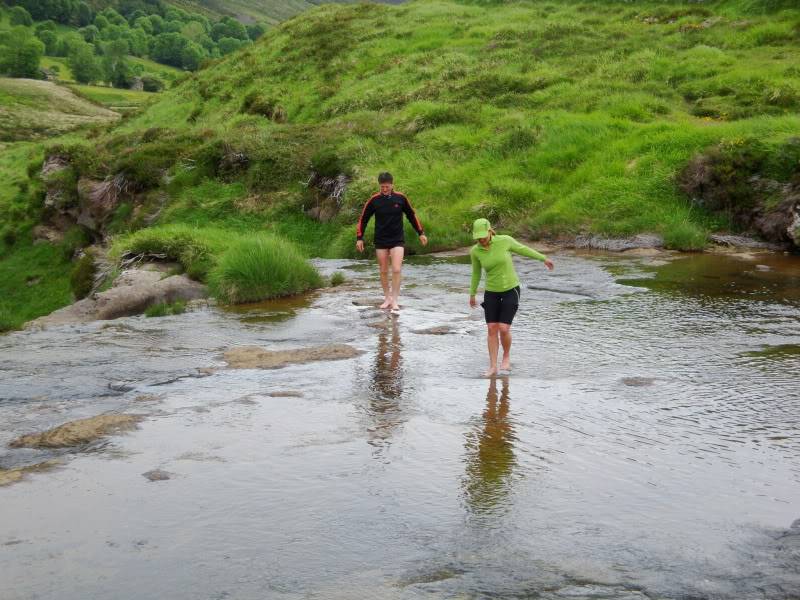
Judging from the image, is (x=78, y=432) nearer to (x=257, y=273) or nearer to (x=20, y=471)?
(x=20, y=471)

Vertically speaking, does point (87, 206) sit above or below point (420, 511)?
above

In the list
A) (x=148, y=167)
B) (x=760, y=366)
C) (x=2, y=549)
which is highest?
(x=148, y=167)

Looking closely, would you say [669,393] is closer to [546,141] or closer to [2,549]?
[2,549]

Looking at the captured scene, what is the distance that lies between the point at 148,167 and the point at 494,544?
981 inches

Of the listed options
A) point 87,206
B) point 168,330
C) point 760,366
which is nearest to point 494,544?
point 760,366

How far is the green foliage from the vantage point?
13.8 metres

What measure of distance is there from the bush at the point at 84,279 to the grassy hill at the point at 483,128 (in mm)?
1460

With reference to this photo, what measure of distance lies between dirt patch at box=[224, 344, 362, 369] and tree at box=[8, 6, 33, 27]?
561ft

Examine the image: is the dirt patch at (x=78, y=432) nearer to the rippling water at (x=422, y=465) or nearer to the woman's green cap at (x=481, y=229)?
the rippling water at (x=422, y=465)

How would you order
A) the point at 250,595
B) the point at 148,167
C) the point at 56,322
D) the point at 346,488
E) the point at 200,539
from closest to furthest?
the point at 250,595 → the point at 200,539 → the point at 346,488 → the point at 56,322 → the point at 148,167

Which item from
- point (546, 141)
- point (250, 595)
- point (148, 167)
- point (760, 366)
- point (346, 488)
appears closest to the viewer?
point (250, 595)

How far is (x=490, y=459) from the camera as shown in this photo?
273 inches

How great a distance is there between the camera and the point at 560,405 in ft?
27.2

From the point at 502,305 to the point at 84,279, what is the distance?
14630 millimetres
